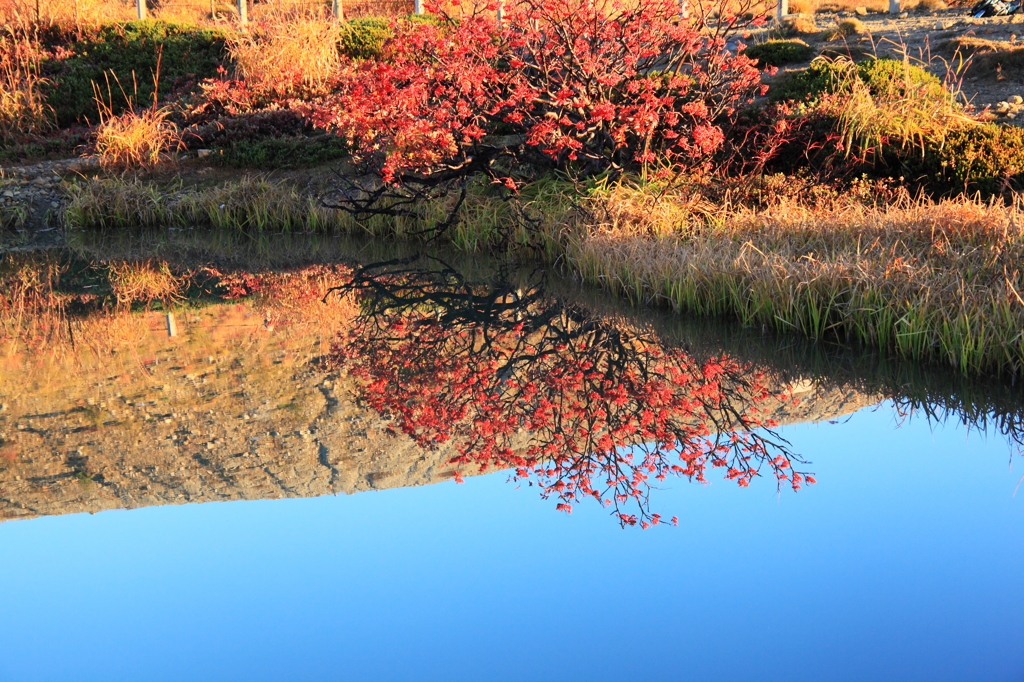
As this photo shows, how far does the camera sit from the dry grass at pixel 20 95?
1582 centimetres

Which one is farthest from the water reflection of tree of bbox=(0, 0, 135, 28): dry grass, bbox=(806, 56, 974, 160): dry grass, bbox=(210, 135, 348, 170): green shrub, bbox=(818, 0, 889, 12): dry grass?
bbox=(818, 0, 889, 12): dry grass

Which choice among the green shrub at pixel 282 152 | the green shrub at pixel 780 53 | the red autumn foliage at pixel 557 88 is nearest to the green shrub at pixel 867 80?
the red autumn foliage at pixel 557 88

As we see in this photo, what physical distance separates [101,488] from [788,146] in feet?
24.9

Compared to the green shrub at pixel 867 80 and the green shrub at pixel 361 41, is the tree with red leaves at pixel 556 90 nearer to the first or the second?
the green shrub at pixel 867 80

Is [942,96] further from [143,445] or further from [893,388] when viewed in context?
[143,445]

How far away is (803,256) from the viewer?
6.28 meters

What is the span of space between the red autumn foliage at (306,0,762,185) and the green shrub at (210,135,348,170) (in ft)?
13.5

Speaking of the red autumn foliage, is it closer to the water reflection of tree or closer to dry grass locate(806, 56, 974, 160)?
dry grass locate(806, 56, 974, 160)

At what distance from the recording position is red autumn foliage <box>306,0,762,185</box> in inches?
338

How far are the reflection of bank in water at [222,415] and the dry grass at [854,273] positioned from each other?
29 cm

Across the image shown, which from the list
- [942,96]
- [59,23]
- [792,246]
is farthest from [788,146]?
[59,23]

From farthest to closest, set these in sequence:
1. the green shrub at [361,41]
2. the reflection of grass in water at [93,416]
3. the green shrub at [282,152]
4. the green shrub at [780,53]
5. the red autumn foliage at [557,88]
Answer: the green shrub at [361,41] → the green shrub at [282,152] → the green shrub at [780,53] → the red autumn foliage at [557,88] → the reflection of grass in water at [93,416]

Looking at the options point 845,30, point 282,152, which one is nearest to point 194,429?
point 282,152

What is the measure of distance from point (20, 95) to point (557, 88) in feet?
38.3
